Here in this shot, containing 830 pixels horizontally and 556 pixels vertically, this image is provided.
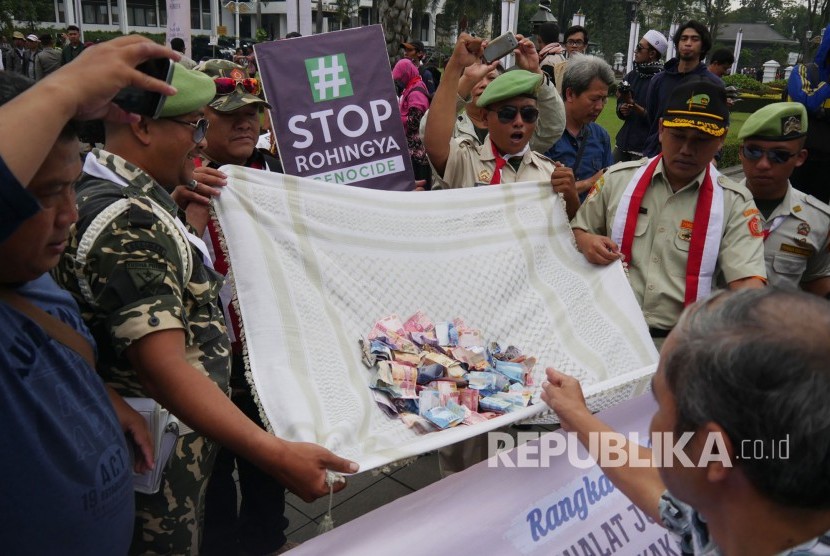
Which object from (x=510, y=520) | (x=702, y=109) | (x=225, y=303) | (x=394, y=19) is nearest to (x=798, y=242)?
(x=702, y=109)

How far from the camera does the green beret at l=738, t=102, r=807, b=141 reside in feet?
9.99

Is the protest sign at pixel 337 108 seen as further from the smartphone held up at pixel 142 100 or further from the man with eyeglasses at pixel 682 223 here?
the smartphone held up at pixel 142 100

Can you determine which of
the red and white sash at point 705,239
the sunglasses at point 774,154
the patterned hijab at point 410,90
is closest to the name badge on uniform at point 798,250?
the sunglasses at point 774,154

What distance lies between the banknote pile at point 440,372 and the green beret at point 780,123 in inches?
64.4

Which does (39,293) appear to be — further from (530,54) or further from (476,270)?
(530,54)

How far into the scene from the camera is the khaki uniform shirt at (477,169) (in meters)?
3.28

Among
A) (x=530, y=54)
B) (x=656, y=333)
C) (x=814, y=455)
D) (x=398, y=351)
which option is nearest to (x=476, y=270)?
(x=398, y=351)

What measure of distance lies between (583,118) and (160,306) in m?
3.39

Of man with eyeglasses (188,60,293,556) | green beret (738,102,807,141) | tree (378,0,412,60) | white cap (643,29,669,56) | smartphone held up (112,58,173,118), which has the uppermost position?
tree (378,0,412,60)

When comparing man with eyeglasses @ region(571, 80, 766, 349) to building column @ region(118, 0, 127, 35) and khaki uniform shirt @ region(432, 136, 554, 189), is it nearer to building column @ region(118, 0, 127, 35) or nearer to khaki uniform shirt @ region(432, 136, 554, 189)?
khaki uniform shirt @ region(432, 136, 554, 189)

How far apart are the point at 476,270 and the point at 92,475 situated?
5.51 feet

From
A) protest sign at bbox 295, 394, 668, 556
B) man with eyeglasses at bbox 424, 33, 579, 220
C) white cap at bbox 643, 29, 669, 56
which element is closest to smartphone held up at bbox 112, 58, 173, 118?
protest sign at bbox 295, 394, 668, 556

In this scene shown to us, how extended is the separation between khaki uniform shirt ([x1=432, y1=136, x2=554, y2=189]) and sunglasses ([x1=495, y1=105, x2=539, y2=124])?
6.3 inches

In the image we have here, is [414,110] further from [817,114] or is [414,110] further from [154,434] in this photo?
[154,434]
